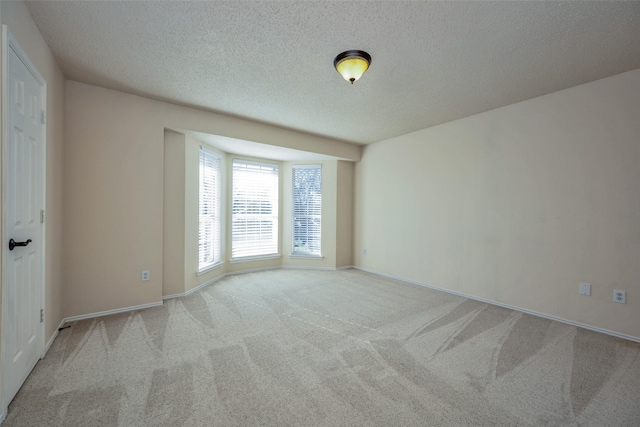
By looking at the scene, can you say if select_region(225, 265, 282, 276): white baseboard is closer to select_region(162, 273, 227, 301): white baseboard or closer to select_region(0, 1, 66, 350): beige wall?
select_region(162, 273, 227, 301): white baseboard

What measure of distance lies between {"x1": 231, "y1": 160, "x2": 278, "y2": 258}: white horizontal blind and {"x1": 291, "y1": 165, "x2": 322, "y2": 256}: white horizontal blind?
44 centimetres

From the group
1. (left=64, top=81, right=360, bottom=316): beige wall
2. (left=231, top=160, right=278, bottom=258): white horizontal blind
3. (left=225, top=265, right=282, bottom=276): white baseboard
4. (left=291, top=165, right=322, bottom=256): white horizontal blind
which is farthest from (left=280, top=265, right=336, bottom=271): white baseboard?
(left=64, top=81, right=360, bottom=316): beige wall

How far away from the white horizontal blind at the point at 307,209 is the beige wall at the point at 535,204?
170cm

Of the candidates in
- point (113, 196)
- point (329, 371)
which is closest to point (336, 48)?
point (329, 371)

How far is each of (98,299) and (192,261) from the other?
1177 millimetres

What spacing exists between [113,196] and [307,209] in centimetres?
345

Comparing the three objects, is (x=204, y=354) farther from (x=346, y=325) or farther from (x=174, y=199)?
(x=174, y=199)

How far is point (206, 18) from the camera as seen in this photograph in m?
2.02

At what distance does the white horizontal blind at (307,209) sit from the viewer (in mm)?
5805

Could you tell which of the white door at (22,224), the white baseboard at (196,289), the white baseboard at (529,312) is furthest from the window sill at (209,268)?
the white baseboard at (529,312)

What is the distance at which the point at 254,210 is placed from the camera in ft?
17.9

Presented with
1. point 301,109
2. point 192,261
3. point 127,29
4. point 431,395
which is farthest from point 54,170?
Answer: point 431,395

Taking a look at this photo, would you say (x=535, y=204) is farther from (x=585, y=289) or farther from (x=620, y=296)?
(x=620, y=296)

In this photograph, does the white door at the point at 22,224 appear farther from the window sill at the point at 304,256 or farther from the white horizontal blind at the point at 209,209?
the window sill at the point at 304,256
